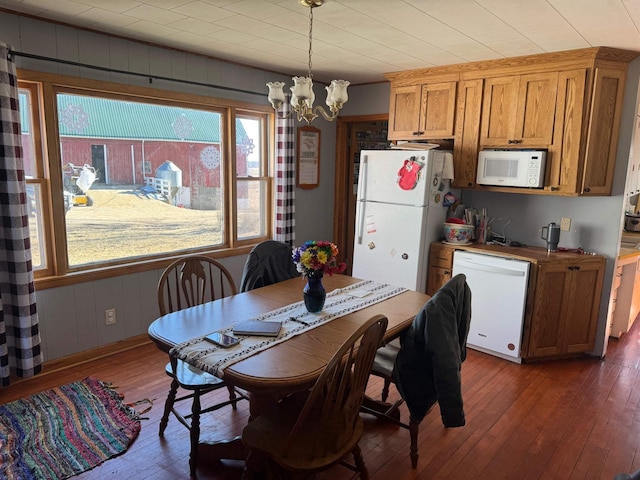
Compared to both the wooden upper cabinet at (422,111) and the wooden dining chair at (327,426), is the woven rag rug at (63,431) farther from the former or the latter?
the wooden upper cabinet at (422,111)

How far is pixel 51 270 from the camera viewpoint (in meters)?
3.10

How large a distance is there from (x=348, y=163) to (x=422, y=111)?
1.27 metres

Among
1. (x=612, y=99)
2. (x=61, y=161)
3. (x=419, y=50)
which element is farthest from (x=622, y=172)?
(x=61, y=161)

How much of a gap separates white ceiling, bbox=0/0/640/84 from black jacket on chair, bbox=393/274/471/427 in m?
1.49

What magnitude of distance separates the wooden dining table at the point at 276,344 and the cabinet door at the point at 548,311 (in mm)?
1283

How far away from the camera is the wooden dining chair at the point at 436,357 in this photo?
6.56ft

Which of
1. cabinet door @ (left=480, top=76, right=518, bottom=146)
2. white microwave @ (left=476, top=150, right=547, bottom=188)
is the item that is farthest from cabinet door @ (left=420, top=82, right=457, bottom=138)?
white microwave @ (left=476, top=150, right=547, bottom=188)

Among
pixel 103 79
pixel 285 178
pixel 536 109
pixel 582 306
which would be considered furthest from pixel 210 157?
pixel 582 306

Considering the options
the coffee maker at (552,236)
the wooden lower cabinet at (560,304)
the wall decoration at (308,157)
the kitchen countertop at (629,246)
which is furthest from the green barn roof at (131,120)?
the kitchen countertop at (629,246)

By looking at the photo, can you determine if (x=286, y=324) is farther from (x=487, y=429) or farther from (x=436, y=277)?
(x=436, y=277)

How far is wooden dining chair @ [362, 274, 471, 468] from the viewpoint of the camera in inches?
78.7

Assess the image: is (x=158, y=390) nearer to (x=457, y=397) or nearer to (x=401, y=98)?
(x=457, y=397)

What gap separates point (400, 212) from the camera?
3832 mm

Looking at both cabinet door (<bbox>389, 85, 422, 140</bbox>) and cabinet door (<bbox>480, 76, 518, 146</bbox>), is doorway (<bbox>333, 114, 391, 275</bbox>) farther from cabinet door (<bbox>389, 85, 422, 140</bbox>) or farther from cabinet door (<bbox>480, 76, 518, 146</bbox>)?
cabinet door (<bbox>480, 76, 518, 146</bbox>)
